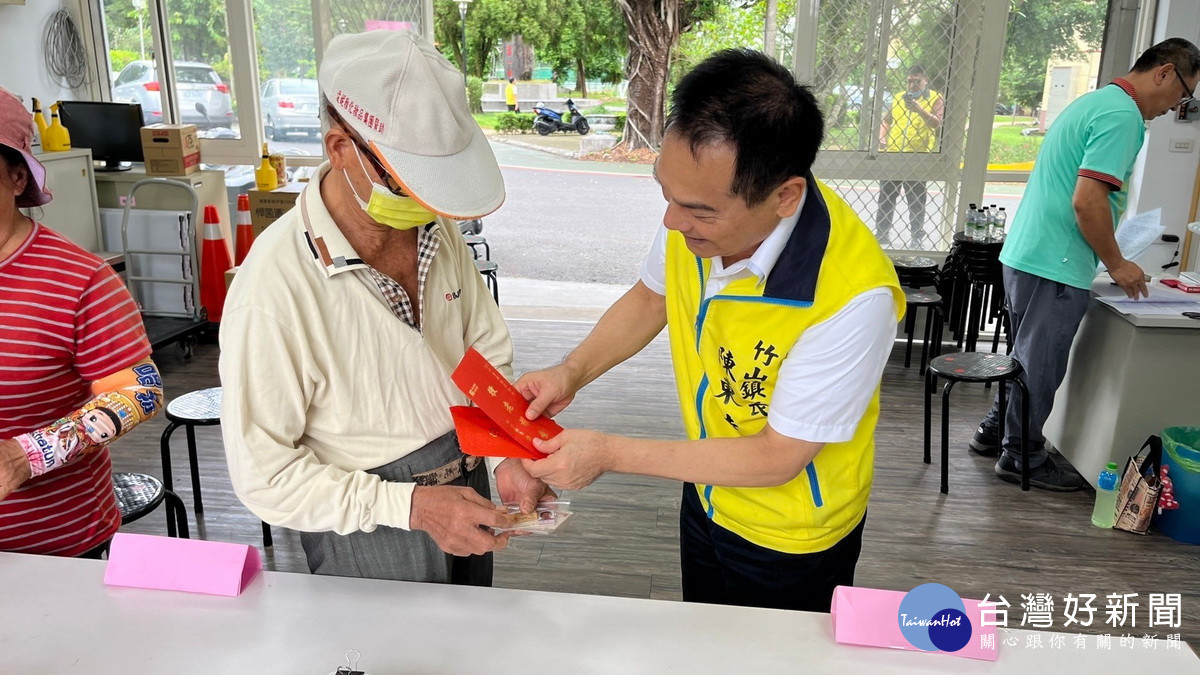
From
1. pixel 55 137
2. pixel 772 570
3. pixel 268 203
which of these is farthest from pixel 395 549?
pixel 55 137

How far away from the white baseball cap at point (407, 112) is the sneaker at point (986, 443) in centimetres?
348

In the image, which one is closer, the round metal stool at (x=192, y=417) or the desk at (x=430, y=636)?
the desk at (x=430, y=636)

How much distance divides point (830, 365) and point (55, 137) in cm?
506

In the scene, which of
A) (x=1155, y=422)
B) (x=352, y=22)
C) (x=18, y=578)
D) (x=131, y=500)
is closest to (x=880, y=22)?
(x=1155, y=422)

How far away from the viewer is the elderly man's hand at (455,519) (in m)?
1.34

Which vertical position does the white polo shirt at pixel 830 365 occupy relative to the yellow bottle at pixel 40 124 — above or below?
below

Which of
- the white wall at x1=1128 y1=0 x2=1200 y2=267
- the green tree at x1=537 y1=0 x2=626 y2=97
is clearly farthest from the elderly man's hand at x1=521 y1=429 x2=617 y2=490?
the green tree at x1=537 y1=0 x2=626 y2=97

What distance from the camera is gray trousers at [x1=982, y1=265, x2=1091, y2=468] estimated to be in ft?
11.5

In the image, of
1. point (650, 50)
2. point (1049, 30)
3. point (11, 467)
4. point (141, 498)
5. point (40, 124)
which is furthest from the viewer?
point (650, 50)

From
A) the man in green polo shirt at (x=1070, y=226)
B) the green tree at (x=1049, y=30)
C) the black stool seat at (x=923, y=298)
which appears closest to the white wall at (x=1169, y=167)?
the green tree at (x=1049, y=30)

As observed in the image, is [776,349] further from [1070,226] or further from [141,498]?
[1070,226]

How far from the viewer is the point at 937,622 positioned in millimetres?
1258

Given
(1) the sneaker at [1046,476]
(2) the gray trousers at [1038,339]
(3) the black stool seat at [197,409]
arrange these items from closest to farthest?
(3) the black stool seat at [197,409] < (2) the gray trousers at [1038,339] < (1) the sneaker at [1046,476]

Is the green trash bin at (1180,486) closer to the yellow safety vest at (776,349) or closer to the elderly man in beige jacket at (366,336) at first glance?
the yellow safety vest at (776,349)
